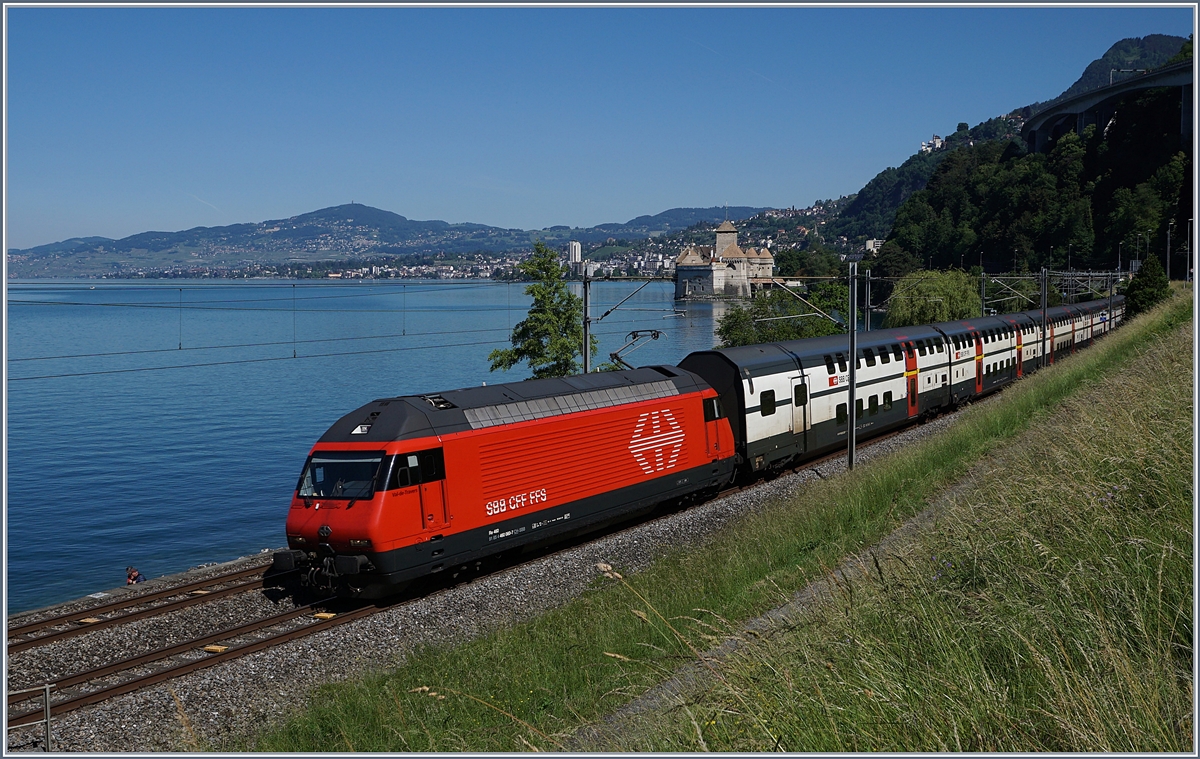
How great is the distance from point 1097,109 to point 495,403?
14944 centimetres

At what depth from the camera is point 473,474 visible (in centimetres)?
1644

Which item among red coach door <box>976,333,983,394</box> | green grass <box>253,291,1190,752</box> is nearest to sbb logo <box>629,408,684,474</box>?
green grass <box>253,291,1190,752</box>

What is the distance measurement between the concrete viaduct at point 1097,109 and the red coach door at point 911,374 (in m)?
81.2

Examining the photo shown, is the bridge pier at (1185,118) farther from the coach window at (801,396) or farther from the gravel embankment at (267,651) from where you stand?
the gravel embankment at (267,651)

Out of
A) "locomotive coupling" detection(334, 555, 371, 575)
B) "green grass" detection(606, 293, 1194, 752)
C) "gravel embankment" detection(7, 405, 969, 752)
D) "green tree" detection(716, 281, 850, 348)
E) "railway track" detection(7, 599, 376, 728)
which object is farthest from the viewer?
"green tree" detection(716, 281, 850, 348)

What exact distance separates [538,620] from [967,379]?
85.9 feet

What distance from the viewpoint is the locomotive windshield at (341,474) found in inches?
602

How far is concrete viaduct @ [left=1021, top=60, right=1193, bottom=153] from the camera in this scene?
106213 mm

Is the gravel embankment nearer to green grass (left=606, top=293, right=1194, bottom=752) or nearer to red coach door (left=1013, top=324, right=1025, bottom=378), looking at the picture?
green grass (left=606, top=293, right=1194, bottom=752)

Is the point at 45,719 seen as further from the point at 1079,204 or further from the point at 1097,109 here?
the point at 1097,109

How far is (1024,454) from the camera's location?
12.0 metres

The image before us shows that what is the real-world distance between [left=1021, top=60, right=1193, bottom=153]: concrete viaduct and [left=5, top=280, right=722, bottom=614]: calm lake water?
59.8m

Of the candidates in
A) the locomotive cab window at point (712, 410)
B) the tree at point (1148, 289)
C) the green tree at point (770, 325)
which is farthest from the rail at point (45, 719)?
the green tree at point (770, 325)

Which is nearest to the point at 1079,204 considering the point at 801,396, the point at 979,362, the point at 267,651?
the point at 979,362
